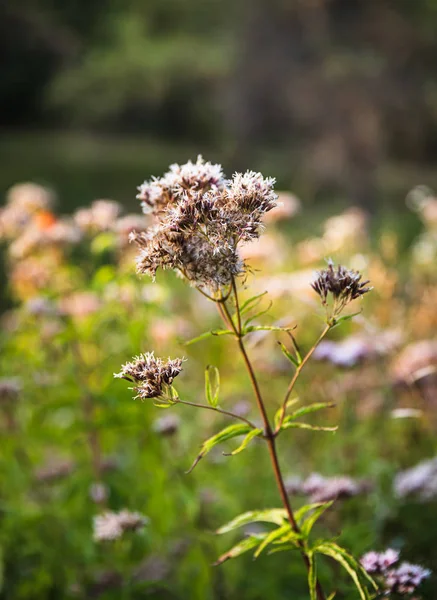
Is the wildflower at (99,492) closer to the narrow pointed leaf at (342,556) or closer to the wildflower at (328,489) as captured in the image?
the wildflower at (328,489)

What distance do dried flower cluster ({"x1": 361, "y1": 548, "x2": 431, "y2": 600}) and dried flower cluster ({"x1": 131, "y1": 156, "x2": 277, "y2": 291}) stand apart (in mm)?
601

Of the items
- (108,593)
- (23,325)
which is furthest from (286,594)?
(23,325)

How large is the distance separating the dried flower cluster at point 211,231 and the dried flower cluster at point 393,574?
601 millimetres

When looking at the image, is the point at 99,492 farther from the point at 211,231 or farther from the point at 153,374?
the point at 211,231

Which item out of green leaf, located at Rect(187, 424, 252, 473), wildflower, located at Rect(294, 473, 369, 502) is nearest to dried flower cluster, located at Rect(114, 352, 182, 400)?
green leaf, located at Rect(187, 424, 252, 473)

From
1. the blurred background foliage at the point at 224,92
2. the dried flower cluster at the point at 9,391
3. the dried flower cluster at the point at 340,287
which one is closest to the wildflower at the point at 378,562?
the dried flower cluster at the point at 340,287

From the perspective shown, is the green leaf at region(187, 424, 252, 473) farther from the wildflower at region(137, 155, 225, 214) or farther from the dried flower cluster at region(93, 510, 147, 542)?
the dried flower cluster at region(93, 510, 147, 542)

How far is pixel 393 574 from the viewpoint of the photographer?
4.15 feet

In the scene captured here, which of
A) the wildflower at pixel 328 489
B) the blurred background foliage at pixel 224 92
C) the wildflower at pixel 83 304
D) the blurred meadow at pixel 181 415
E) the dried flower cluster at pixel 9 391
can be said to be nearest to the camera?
the wildflower at pixel 328 489

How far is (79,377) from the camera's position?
84.0 inches

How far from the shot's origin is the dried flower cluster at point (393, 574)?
1240 mm

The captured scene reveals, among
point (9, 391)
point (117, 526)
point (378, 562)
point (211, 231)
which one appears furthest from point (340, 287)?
point (9, 391)

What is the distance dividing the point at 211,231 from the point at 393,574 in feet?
2.34

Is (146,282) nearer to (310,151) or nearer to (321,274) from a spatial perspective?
(321,274)
